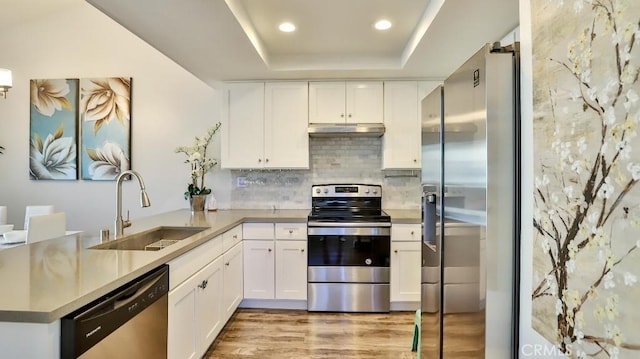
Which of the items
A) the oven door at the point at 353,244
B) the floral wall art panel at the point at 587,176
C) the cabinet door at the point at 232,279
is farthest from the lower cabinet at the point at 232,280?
the floral wall art panel at the point at 587,176

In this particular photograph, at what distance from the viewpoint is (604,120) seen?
2.48ft

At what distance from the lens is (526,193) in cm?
117

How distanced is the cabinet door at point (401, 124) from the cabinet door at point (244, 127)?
130 cm

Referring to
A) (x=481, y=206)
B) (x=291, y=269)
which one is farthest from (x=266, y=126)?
(x=481, y=206)

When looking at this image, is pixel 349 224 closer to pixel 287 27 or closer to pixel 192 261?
pixel 192 261

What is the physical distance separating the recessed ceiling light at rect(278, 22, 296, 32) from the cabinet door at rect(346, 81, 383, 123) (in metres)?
0.96

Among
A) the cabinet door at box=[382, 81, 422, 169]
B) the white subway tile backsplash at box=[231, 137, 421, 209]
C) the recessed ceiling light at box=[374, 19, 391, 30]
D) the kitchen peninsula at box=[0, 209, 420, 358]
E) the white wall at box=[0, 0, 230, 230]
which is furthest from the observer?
the white wall at box=[0, 0, 230, 230]

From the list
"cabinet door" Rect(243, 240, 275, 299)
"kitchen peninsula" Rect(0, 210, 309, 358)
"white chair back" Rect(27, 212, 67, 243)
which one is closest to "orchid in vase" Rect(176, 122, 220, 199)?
"cabinet door" Rect(243, 240, 275, 299)

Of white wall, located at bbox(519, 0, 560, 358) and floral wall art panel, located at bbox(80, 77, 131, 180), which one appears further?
floral wall art panel, located at bbox(80, 77, 131, 180)

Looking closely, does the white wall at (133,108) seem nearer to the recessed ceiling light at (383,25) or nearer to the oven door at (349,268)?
the oven door at (349,268)

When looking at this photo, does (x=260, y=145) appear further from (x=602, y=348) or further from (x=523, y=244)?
(x=602, y=348)

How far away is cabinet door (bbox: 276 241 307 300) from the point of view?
313 cm

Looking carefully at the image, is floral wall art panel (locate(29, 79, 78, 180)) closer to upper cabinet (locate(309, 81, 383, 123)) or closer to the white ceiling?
the white ceiling

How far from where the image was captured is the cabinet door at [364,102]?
11.3 ft
